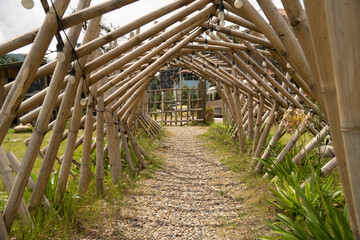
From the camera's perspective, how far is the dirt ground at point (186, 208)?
2.71 metres

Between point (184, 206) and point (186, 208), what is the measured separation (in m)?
0.07

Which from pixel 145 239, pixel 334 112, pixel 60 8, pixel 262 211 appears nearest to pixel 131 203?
pixel 145 239

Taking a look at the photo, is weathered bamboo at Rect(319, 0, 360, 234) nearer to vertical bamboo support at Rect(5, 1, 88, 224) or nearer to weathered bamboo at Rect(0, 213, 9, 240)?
vertical bamboo support at Rect(5, 1, 88, 224)

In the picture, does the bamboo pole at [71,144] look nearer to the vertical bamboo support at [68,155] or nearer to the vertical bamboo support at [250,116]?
the vertical bamboo support at [68,155]

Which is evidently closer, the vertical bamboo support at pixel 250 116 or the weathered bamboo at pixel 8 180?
the weathered bamboo at pixel 8 180

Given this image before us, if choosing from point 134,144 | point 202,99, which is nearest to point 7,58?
point 202,99

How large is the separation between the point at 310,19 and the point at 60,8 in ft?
4.82

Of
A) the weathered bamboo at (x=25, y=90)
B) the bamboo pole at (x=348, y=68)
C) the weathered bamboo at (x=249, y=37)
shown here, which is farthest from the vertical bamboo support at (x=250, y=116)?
the bamboo pole at (x=348, y=68)

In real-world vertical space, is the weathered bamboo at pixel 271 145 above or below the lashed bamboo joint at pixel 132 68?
below

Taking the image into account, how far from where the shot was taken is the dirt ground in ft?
8.89

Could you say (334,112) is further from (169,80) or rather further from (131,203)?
(169,80)

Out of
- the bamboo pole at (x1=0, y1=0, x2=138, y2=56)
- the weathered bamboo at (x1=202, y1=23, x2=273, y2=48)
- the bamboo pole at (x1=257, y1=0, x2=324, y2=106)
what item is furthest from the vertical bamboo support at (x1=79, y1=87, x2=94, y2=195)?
the bamboo pole at (x1=257, y1=0, x2=324, y2=106)

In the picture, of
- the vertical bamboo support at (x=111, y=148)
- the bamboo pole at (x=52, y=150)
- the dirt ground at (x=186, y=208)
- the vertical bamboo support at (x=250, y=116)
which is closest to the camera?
the bamboo pole at (x=52, y=150)

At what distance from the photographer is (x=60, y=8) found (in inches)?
68.7
